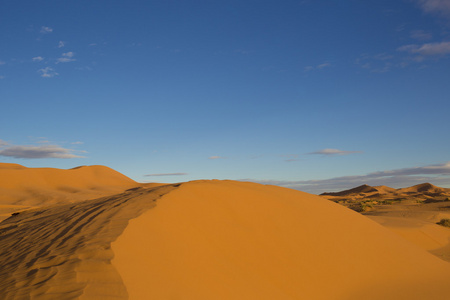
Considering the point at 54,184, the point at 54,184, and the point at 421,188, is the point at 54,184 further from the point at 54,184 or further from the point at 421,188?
the point at 421,188

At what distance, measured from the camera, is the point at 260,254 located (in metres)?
6.65

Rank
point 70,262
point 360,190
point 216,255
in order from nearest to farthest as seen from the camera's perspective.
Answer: point 70,262, point 216,255, point 360,190

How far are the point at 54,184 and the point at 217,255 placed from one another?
135ft

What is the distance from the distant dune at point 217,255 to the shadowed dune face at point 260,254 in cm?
2

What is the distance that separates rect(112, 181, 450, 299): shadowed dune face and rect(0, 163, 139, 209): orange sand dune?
2491 centimetres

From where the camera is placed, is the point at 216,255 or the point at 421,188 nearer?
the point at 216,255

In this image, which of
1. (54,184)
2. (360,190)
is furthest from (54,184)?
(360,190)

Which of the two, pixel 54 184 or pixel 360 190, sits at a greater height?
pixel 54 184

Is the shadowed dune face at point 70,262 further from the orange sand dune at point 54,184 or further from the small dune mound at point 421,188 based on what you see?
the small dune mound at point 421,188

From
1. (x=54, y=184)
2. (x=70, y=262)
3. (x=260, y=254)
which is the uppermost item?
(x=54, y=184)

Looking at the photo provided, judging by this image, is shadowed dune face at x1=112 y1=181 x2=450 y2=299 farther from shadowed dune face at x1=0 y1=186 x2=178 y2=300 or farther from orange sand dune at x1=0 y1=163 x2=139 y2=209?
orange sand dune at x1=0 y1=163 x2=139 y2=209

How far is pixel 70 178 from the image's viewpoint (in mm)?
44531

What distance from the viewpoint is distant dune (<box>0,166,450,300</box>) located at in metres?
4.74

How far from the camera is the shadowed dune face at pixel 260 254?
5172 millimetres
